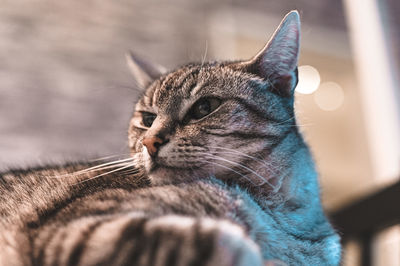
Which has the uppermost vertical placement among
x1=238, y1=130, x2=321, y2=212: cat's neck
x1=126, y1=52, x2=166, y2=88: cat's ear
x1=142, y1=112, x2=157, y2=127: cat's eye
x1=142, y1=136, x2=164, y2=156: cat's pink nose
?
x1=126, y1=52, x2=166, y2=88: cat's ear

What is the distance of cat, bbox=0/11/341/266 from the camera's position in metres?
0.55

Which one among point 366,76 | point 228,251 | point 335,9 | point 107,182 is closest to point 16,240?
point 107,182

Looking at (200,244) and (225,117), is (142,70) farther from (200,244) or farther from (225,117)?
(200,244)

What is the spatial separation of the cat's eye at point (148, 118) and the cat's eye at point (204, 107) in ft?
0.43

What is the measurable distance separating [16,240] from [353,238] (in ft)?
3.59

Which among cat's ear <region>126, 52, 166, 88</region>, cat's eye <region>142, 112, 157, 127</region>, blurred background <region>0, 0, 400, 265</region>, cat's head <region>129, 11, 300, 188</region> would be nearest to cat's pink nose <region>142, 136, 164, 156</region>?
cat's head <region>129, 11, 300, 188</region>

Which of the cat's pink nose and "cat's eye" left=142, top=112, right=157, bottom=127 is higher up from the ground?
"cat's eye" left=142, top=112, right=157, bottom=127

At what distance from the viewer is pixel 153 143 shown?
788mm

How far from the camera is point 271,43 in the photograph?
33.2 inches

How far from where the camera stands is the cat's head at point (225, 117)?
2.53 feet

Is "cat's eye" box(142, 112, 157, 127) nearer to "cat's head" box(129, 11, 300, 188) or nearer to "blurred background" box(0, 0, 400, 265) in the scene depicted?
"cat's head" box(129, 11, 300, 188)

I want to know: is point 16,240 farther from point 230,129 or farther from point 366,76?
point 366,76

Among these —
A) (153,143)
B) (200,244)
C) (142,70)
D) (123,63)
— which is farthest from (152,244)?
(123,63)

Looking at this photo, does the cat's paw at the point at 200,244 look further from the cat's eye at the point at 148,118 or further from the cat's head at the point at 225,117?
the cat's eye at the point at 148,118
